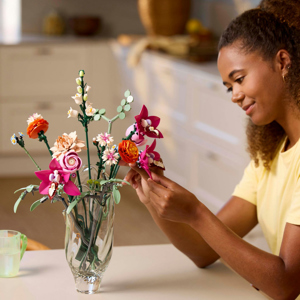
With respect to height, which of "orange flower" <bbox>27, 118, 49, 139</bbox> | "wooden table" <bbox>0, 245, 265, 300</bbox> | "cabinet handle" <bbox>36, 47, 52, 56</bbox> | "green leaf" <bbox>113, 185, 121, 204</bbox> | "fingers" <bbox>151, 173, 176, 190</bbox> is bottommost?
"cabinet handle" <bbox>36, 47, 52, 56</bbox>

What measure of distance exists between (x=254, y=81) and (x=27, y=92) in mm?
3166

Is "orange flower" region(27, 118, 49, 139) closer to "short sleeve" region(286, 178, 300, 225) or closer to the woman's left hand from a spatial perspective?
the woman's left hand

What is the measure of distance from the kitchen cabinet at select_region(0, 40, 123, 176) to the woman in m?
2.80

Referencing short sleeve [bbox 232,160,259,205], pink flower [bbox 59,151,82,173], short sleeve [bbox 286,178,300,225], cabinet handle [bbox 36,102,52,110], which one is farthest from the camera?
cabinet handle [bbox 36,102,52,110]

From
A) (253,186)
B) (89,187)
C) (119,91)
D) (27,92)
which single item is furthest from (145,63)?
(89,187)

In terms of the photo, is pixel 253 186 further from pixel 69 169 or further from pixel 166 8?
pixel 166 8

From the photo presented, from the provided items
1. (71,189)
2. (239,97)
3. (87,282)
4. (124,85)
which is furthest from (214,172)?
(71,189)

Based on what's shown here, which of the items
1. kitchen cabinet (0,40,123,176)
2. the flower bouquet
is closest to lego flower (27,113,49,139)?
the flower bouquet

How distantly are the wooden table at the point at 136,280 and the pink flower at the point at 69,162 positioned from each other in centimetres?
29

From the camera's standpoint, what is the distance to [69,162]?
1.08 meters

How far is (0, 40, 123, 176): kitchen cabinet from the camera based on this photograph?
4281mm

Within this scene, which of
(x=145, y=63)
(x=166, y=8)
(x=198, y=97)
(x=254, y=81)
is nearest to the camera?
(x=254, y=81)

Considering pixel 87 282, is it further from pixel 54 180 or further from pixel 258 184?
pixel 258 184

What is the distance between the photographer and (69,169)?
3.55ft
